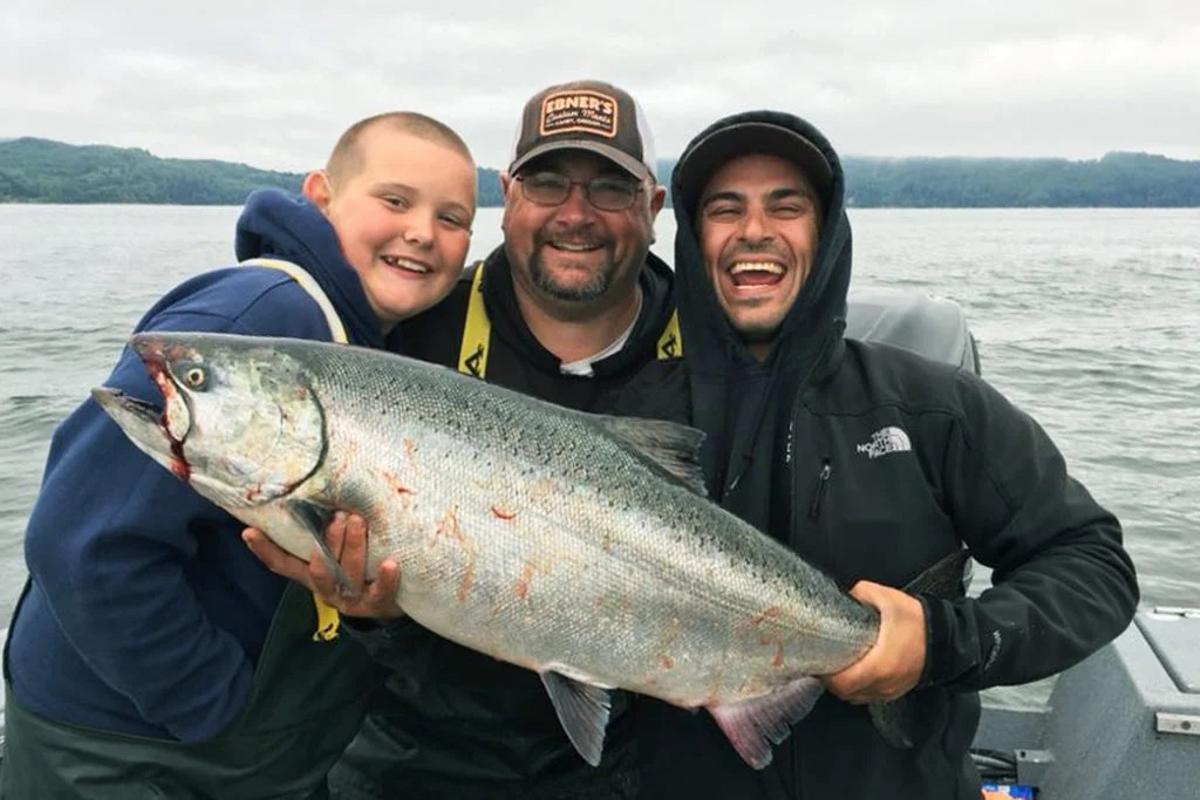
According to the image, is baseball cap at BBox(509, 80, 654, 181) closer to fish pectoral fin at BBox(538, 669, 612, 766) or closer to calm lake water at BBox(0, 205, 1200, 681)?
fish pectoral fin at BBox(538, 669, 612, 766)

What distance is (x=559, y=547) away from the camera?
304cm

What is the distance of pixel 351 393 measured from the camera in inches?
117

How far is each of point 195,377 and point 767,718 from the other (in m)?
1.99

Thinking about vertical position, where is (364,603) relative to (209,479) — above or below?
below

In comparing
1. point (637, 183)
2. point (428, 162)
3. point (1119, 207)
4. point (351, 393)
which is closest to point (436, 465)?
point (351, 393)

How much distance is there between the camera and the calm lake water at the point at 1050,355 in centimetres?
1210

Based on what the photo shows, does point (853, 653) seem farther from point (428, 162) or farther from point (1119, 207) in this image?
point (1119, 207)

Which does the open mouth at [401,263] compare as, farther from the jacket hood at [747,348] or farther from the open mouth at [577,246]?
the jacket hood at [747,348]

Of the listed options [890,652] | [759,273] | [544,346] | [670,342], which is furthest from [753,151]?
[890,652]

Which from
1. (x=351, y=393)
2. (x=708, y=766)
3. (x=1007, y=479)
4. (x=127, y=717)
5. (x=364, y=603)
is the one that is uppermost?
(x=351, y=393)

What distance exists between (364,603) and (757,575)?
1205 millimetres

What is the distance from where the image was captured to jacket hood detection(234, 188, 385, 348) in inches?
135

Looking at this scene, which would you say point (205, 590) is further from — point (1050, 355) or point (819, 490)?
point (1050, 355)

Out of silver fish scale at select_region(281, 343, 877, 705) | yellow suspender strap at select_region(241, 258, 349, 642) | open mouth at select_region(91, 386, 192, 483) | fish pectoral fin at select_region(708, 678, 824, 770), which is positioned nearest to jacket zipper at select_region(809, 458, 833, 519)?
silver fish scale at select_region(281, 343, 877, 705)
